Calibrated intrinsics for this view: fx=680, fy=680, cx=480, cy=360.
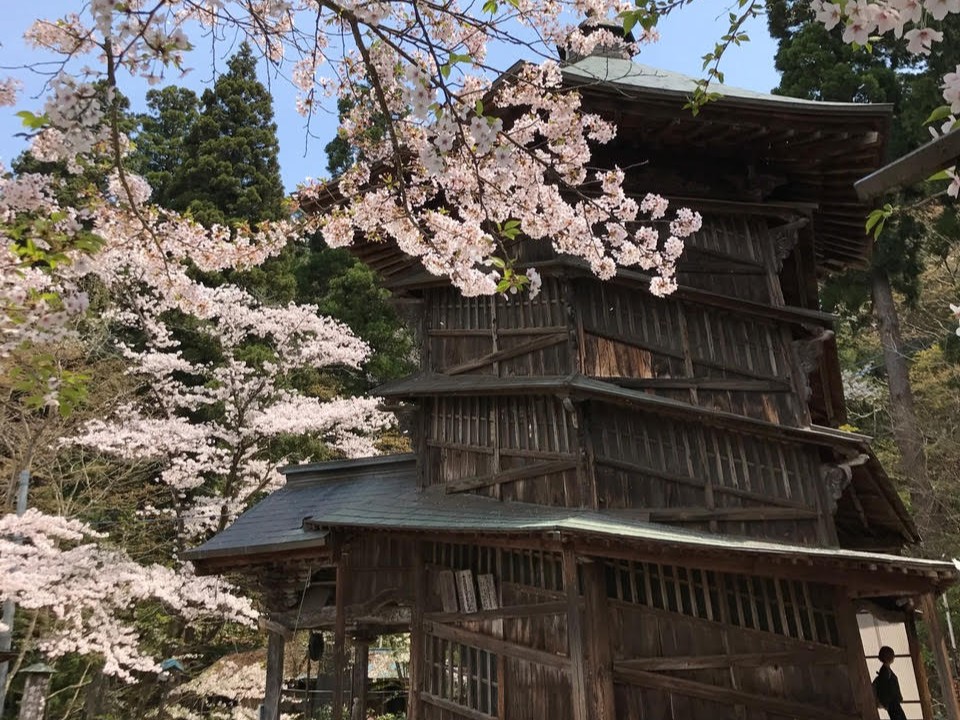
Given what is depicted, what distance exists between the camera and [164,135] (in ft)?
94.0

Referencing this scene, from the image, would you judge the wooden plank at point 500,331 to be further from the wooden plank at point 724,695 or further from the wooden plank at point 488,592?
the wooden plank at point 724,695

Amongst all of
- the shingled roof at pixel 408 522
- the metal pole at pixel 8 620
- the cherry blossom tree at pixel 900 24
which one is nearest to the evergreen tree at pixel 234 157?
the metal pole at pixel 8 620

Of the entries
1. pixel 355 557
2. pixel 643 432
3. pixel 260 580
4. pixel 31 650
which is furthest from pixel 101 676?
pixel 643 432

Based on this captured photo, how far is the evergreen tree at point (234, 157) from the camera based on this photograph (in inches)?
861

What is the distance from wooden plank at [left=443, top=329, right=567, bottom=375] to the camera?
7.88 m

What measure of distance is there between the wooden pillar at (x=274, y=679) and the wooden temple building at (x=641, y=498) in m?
0.04

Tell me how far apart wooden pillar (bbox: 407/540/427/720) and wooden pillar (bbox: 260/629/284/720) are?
2.36 meters

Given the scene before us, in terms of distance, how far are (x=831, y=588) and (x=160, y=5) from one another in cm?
707

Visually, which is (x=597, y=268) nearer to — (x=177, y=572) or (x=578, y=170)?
(x=578, y=170)

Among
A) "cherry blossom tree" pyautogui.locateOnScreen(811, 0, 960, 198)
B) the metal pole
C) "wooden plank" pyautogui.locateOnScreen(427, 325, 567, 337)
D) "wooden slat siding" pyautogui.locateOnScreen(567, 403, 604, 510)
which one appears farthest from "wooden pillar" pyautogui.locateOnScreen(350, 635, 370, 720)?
"cherry blossom tree" pyautogui.locateOnScreen(811, 0, 960, 198)

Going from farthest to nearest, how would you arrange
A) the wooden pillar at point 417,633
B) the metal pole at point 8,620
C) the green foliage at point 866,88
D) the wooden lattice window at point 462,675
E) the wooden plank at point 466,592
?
the green foliage at point 866,88, the metal pole at point 8,620, the wooden pillar at point 417,633, the wooden plank at point 466,592, the wooden lattice window at point 462,675

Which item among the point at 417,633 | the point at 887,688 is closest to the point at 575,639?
the point at 417,633

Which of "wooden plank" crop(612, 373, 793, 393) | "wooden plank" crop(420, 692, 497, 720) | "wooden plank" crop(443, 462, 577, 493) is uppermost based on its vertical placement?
"wooden plank" crop(612, 373, 793, 393)

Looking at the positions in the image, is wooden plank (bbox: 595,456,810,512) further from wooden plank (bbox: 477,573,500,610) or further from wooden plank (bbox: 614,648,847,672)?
wooden plank (bbox: 477,573,500,610)
